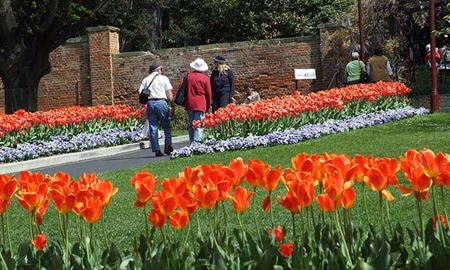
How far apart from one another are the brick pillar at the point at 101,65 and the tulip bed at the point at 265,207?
27.4m

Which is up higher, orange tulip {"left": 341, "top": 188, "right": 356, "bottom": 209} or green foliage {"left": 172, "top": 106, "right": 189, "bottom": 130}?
orange tulip {"left": 341, "top": 188, "right": 356, "bottom": 209}

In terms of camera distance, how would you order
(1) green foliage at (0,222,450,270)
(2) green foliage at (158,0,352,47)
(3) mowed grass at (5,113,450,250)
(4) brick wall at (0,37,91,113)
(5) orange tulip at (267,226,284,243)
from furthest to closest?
(2) green foliage at (158,0,352,47), (4) brick wall at (0,37,91,113), (3) mowed grass at (5,113,450,250), (5) orange tulip at (267,226,284,243), (1) green foliage at (0,222,450,270)

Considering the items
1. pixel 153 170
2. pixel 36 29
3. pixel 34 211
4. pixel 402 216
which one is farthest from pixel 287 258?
pixel 36 29

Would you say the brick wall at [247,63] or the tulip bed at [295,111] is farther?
the brick wall at [247,63]

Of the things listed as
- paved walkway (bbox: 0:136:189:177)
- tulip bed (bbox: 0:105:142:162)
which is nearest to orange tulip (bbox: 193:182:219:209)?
paved walkway (bbox: 0:136:189:177)

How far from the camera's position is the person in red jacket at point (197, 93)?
1541cm

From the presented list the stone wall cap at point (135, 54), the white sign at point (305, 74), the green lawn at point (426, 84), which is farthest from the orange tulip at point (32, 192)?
the stone wall cap at point (135, 54)

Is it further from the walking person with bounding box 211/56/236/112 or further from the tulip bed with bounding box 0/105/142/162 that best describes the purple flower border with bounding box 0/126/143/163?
the walking person with bounding box 211/56/236/112

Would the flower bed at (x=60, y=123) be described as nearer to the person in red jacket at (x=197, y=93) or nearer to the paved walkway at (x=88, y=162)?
the paved walkway at (x=88, y=162)

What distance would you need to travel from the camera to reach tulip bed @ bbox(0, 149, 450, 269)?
3469mm

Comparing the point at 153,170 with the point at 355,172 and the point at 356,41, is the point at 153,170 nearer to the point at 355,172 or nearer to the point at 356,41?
the point at 355,172

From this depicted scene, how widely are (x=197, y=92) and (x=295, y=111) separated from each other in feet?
6.49

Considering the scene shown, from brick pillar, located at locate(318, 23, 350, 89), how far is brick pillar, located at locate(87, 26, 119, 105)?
286 inches

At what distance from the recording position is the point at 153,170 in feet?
39.8
